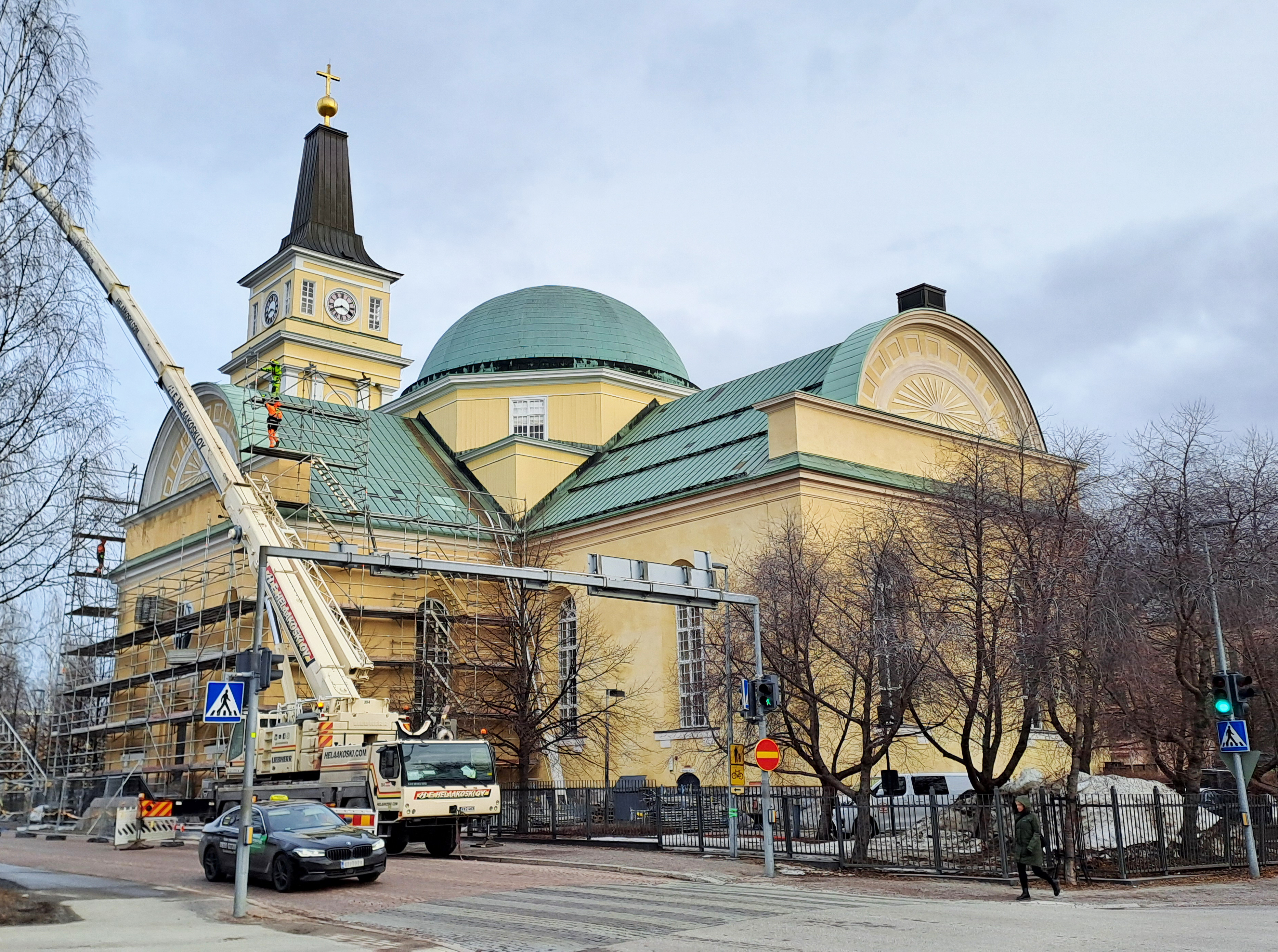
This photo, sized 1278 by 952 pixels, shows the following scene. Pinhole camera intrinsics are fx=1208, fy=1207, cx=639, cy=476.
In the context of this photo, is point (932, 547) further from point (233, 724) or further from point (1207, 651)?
point (233, 724)

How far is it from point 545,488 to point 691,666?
11.9 metres

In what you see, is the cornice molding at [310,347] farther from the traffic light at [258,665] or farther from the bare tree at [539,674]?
the traffic light at [258,665]

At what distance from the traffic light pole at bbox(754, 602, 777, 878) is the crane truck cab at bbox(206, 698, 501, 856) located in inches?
245

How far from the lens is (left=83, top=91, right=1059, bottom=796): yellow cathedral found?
37.6m

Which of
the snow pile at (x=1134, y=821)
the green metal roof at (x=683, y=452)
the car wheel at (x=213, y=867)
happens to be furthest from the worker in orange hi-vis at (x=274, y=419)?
the snow pile at (x=1134, y=821)

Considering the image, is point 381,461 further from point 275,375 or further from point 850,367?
point 850,367

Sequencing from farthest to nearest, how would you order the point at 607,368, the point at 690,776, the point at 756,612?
the point at 607,368
the point at 690,776
the point at 756,612

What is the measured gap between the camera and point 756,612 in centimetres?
2270

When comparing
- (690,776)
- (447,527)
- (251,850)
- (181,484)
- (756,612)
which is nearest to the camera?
(251,850)

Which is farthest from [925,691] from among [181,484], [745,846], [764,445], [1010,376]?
[181,484]

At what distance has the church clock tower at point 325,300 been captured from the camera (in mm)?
57281

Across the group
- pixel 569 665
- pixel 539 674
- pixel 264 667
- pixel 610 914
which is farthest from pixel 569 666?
pixel 610 914

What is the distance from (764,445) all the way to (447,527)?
12520 mm

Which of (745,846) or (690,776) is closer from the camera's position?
(745,846)
